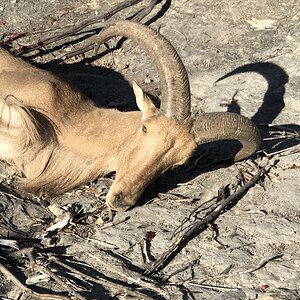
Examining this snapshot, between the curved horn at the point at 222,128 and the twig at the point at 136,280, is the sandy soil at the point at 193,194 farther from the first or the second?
the curved horn at the point at 222,128

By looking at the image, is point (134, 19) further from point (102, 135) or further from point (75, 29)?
point (102, 135)

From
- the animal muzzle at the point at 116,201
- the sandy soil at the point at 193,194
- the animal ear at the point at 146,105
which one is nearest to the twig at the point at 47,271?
the sandy soil at the point at 193,194

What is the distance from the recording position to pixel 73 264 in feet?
21.3

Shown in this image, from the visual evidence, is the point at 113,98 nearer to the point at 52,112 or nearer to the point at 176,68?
the point at 52,112

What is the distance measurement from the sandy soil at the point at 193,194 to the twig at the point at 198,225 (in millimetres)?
53

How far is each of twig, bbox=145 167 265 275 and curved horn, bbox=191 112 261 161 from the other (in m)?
0.41

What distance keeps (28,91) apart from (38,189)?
3.33 feet

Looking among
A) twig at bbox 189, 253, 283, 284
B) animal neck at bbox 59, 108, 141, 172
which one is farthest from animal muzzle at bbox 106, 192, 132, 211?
twig at bbox 189, 253, 283, 284

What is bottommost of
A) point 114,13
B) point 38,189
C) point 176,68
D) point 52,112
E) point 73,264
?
point 73,264

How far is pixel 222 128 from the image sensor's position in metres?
7.40

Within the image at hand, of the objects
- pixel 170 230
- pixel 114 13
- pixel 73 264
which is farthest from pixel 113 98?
pixel 73 264

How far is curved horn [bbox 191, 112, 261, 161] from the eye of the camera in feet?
24.0

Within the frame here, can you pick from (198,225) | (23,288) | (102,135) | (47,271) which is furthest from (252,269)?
(102,135)

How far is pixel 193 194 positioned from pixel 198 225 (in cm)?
79
